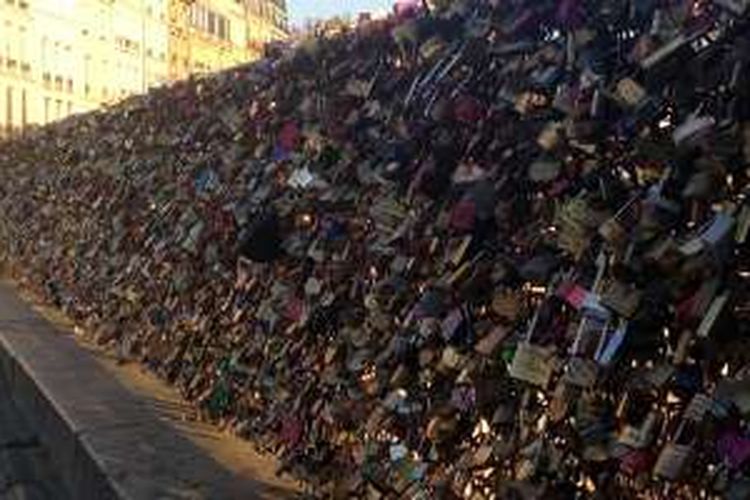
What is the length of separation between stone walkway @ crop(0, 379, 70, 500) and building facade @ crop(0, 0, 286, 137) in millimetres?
59378

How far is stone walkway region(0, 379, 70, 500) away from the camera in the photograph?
7.16m

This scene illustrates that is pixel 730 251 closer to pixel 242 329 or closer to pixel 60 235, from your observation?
pixel 242 329

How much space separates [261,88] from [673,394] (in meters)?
4.73

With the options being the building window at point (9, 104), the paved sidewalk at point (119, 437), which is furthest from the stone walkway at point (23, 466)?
the building window at point (9, 104)

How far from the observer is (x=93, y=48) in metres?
86.2

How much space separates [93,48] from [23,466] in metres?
80.9

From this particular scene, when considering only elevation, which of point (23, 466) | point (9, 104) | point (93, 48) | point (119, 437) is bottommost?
point (23, 466)

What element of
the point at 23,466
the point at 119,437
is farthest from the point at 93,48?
the point at 119,437

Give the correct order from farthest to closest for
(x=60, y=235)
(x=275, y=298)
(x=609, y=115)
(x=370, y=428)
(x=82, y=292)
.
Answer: (x=60, y=235) < (x=82, y=292) < (x=275, y=298) < (x=370, y=428) < (x=609, y=115)

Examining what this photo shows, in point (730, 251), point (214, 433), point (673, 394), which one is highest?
point (730, 251)

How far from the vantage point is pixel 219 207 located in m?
7.84

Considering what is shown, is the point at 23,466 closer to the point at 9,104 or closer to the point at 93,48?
Result: the point at 9,104

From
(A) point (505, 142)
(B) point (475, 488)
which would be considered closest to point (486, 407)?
(B) point (475, 488)

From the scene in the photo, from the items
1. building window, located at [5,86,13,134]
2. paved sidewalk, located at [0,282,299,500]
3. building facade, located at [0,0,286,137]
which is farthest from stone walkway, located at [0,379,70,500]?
building window, located at [5,86,13,134]
